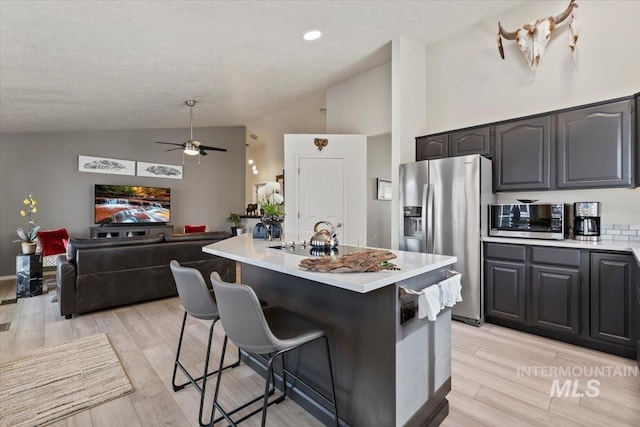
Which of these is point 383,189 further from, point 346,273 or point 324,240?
point 346,273

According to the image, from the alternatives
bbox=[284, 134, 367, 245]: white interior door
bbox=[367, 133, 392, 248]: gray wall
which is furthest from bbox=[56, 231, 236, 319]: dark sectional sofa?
bbox=[367, 133, 392, 248]: gray wall

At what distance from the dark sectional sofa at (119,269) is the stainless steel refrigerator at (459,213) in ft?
9.84

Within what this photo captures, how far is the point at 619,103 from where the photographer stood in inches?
107

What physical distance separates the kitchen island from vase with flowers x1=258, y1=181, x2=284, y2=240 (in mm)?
760

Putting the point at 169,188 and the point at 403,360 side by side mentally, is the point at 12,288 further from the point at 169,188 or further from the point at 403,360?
the point at 403,360

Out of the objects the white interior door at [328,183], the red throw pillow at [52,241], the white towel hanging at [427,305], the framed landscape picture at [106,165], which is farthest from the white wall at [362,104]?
the red throw pillow at [52,241]

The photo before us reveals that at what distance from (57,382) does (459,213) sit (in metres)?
3.72

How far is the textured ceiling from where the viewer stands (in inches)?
106

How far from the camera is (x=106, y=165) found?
22.0 ft

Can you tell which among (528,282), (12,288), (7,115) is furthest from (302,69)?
(12,288)

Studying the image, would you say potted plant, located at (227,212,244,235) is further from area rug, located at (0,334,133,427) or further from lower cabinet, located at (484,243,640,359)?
lower cabinet, located at (484,243,640,359)

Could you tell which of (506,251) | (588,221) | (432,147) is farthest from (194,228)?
(588,221)

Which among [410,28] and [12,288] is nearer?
[410,28]

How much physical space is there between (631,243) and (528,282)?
898mm
